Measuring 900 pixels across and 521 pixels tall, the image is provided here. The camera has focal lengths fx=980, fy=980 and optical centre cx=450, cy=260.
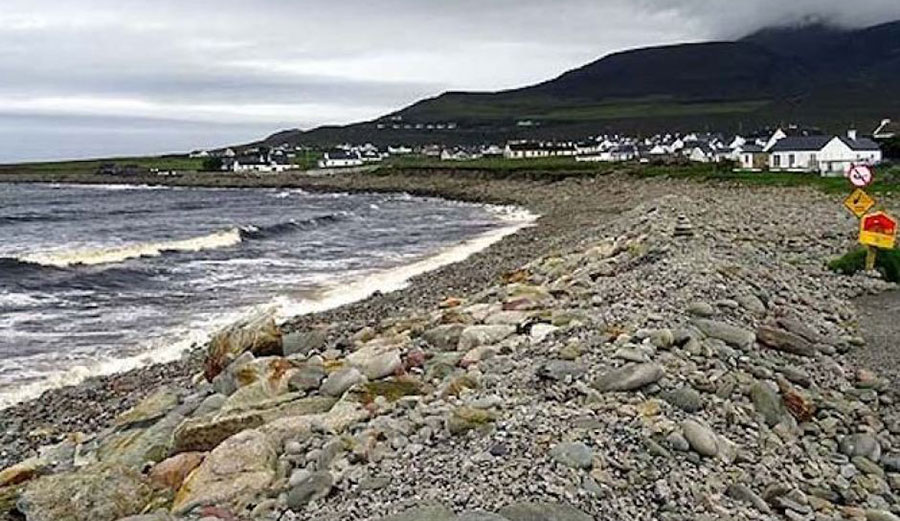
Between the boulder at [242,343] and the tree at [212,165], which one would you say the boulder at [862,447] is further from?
the tree at [212,165]

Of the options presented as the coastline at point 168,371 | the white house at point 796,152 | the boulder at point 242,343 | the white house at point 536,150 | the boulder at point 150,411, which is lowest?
the white house at point 536,150

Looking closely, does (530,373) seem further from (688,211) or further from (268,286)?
(688,211)

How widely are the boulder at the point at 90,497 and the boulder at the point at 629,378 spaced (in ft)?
13.5

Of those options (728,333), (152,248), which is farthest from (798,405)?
(152,248)

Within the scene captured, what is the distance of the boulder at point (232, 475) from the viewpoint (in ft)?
25.2

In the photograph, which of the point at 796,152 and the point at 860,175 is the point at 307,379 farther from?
the point at 796,152

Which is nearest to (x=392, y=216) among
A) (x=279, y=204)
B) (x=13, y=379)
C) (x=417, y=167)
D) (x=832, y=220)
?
(x=279, y=204)

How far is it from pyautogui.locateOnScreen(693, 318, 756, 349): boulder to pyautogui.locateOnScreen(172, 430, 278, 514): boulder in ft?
16.7

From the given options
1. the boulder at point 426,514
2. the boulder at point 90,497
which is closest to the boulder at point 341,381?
the boulder at point 90,497

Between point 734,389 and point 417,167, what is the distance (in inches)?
4896

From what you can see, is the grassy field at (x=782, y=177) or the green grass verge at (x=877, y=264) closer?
the green grass verge at (x=877, y=264)

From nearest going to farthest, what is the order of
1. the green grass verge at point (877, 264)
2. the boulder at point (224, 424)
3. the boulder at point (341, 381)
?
the boulder at point (224, 424), the boulder at point (341, 381), the green grass verge at point (877, 264)

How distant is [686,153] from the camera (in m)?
118

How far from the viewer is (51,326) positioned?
2280 cm
